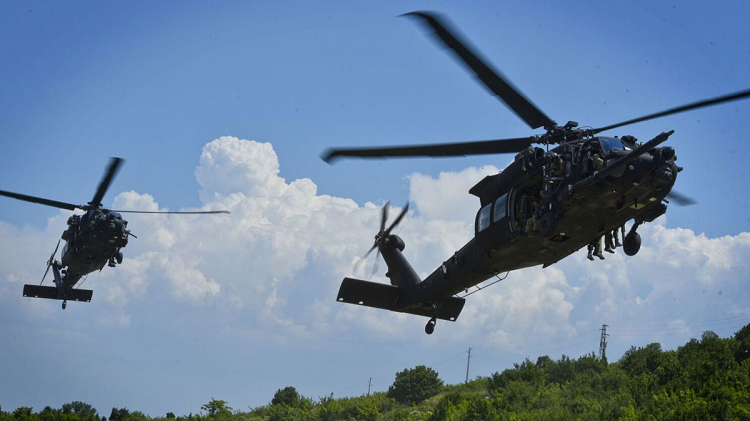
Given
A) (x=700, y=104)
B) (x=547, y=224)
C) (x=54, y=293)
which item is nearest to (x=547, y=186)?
(x=547, y=224)

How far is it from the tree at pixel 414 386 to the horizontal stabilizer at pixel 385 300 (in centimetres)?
1999

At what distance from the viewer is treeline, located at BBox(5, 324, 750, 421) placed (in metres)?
23.6

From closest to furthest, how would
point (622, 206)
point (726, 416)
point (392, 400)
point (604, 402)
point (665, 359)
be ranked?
point (622, 206)
point (726, 416)
point (604, 402)
point (665, 359)
point (392, 400)

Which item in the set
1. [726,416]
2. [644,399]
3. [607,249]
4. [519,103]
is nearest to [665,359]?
[644,399]

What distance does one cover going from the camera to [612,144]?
40.2 ft

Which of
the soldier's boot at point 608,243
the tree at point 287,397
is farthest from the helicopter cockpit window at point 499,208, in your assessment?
the tree at point 287,397

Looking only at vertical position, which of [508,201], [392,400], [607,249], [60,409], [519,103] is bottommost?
[60,409]

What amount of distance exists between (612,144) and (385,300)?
8496 millimetres

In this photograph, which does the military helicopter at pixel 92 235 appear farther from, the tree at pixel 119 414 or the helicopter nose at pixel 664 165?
the helicopter nose at pixel 664 165

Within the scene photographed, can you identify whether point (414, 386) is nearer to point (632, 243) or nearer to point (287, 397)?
point (287, 397)

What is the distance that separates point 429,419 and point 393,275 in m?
12.9

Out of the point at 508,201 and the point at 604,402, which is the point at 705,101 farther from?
the point at 604,402

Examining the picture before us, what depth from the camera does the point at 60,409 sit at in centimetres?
3803

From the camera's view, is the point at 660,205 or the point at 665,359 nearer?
the point at 660,205
